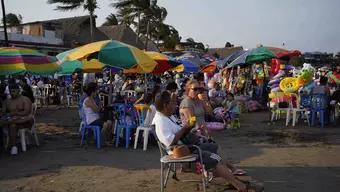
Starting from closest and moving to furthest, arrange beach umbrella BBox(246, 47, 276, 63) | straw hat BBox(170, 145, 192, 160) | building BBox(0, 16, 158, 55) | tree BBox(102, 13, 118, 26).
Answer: straw hat BBox(170, 145, 192, 160), beach umbrella BBox(246, 47, 276, 63), building BBox(0, 16, 158, 55), tree BBox(102, 13, 118, 26)

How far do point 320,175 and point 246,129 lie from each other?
17.5 ft

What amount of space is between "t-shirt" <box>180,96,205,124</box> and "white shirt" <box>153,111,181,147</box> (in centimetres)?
110

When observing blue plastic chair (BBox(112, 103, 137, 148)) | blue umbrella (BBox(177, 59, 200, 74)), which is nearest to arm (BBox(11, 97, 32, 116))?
blue plastic chair (BBox(112, 103, 137, 148))

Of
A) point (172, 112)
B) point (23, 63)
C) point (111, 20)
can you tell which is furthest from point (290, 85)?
point (111, 20)

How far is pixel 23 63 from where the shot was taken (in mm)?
9398

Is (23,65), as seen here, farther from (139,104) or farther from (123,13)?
(123,13)

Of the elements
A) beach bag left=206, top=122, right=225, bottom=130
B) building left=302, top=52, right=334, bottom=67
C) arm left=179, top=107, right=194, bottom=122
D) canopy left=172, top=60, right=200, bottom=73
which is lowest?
beach bag left=206, top=122, right=225, bottom=130

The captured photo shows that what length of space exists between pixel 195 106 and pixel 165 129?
161cm

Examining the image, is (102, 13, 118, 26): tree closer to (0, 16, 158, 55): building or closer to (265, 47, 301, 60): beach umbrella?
(0, 16, 158, 55): building

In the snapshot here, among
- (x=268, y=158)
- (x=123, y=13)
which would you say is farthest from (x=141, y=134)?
(x=123, y=13)

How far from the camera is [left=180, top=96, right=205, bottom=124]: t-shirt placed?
668 cm

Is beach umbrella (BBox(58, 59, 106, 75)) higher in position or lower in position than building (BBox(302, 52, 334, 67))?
lower

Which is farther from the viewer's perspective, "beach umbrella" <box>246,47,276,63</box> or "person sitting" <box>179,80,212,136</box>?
"beach umbrella" <box>246,47,276,63</box>

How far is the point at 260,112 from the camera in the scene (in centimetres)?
1644
